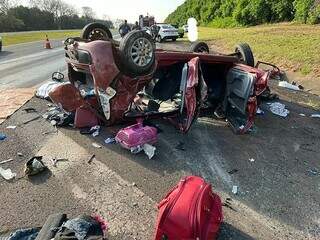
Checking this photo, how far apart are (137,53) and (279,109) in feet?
11.3

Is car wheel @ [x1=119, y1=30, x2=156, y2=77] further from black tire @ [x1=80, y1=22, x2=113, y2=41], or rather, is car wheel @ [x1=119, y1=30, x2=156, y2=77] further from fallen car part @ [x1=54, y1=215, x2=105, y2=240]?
fallen car part @ [x1=54, y1=215, x2=105, y2=240]

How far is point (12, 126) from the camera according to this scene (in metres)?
6.90

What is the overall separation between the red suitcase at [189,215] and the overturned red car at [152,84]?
263 centimetres

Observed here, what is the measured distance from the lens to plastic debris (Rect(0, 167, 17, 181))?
190 inches

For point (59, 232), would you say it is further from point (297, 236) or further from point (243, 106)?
point (243, 106)

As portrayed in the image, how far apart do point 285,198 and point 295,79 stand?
829 cm

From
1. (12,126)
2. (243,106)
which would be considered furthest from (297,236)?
(12,126)

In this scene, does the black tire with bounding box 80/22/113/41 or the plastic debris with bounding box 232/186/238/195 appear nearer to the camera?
the plastic debris with bounding box 232/186/238/195

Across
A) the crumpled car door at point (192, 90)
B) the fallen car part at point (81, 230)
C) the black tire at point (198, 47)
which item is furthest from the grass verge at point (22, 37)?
the fallen car part at point (81, 230)

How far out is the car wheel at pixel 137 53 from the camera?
19.7ft

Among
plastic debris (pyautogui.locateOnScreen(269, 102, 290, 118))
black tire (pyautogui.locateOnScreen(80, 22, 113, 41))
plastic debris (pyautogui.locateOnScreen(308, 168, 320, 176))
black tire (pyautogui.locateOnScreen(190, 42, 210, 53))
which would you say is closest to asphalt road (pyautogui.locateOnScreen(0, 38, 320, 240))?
plastic debris (pyautogui.locateOnScreen(308, 168, 320, 176))

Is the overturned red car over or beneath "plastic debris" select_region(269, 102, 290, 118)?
over

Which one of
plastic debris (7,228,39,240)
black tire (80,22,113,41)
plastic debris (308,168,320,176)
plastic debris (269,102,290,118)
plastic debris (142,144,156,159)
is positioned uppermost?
black tire (80,22,113,41)

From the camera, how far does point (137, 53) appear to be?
609 cm
